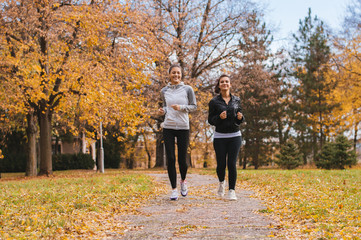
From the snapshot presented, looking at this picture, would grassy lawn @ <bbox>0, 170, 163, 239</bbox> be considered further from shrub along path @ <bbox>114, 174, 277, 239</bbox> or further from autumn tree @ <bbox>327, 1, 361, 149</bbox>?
autumn tree @ <bbox>327, 1, 361, 149</bbox>

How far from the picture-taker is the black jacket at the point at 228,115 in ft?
21.0

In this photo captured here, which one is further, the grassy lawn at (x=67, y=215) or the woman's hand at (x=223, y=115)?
the woman's hand at (x=223, y=115)

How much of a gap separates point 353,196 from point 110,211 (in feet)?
13.1

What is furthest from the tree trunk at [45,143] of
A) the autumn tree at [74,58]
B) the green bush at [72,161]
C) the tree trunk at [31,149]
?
the green bush at [72,161]

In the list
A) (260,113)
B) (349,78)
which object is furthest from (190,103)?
(260,113)

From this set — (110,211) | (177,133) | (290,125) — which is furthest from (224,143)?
(290,125)

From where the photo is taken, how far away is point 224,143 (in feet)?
21.4

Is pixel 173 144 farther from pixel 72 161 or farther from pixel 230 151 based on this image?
pixel 72 161

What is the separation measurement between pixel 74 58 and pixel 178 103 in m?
9.92

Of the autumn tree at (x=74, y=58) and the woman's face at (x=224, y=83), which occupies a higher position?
the autumn tree at (x=74, y=58)

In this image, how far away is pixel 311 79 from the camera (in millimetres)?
32594

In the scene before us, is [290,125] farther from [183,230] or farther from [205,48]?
[183,230]

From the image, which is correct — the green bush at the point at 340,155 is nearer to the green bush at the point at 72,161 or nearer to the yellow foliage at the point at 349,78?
the yellow foliage at the point at 349,78

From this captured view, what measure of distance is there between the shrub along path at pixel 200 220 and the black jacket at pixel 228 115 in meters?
1.21
